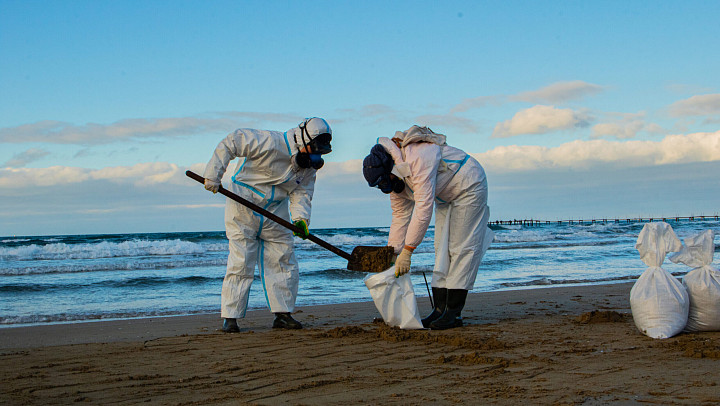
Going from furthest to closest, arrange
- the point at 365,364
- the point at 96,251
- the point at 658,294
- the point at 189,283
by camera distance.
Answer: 1. the point at 96,251
2. the point at 189,283
3. the point at 658,294
4. the point at 365,364

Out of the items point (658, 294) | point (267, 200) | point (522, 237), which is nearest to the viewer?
point (658, 294)

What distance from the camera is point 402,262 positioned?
13.4 feet

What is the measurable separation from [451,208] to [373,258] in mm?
692

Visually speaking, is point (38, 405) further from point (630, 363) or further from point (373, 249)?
point (630, 363)

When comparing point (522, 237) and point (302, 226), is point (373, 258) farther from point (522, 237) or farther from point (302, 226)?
point (522, 237)

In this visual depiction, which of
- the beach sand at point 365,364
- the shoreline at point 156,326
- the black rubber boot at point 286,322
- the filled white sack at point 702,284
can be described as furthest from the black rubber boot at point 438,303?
the filled white sack at point 702,284

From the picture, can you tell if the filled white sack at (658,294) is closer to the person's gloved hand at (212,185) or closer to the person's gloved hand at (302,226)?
the person's gloved hand at (302,226)

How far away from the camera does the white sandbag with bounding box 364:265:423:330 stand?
4.12 meters

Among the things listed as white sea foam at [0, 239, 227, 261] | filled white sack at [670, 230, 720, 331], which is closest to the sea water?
filled white sack at [670, 230, 720, 331]

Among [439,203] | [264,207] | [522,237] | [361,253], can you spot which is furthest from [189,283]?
[522,237]

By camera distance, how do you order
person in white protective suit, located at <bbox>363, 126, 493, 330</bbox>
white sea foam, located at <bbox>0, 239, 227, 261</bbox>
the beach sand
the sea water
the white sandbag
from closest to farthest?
the beach sand < person in white protective suit, located at <bbox>363, 126, 493, 330</bbox> < the white sandbag < the sea water < white sea foam, located at <bbox>0, 239, 227, 261</bbox>

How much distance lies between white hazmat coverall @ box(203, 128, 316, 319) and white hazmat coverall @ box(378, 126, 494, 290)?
0.78 meters

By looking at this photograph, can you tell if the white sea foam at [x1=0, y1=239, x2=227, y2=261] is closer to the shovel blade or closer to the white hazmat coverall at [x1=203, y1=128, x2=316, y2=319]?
the white hazmat coverall at [x1=203, y1=128, x2=316, y2=319]

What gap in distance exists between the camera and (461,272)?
430 cm
